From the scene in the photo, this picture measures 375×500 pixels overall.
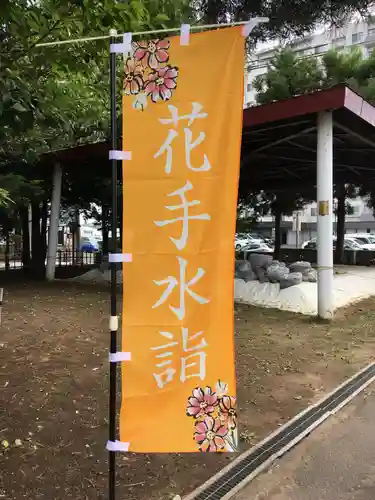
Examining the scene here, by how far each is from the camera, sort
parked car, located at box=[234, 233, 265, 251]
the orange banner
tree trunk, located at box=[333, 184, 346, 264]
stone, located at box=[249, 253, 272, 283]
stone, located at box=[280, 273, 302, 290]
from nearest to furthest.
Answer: the orange banner, stone, located at box=[280, 273, 302, 290], stone, located at box=[249, 253, 272, 283], tree trunk, located at box=[333, 184, 346, 264], parked car, located at box=[234, 233, 265, 251]

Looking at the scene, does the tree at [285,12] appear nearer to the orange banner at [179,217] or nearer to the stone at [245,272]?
the stone at [245,272]

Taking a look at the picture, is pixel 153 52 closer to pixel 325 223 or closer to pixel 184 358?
pixel 184 358

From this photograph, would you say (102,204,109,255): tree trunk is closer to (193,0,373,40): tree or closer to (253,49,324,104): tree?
(253,49,324,104): tree

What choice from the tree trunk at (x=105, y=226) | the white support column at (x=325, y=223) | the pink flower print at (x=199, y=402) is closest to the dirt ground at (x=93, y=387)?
the white support column at (x=325, y=223)

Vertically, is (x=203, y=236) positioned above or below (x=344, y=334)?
above

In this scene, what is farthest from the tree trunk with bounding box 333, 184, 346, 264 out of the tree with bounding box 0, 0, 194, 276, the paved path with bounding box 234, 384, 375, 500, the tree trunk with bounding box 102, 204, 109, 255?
the tree with bounding box 0, 0, 194, 276

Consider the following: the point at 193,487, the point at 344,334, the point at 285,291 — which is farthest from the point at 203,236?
the point at 285,291

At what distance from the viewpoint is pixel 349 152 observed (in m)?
13.3

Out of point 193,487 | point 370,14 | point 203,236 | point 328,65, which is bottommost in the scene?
point 193,487

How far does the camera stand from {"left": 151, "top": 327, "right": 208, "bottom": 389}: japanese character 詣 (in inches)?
107

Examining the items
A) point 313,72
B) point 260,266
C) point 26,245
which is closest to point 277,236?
point 313,72

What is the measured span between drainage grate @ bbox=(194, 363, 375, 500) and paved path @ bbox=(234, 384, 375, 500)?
0.34ft

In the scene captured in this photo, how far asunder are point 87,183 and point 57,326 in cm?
814

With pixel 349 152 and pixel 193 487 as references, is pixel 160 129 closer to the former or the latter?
pixel 193 487
